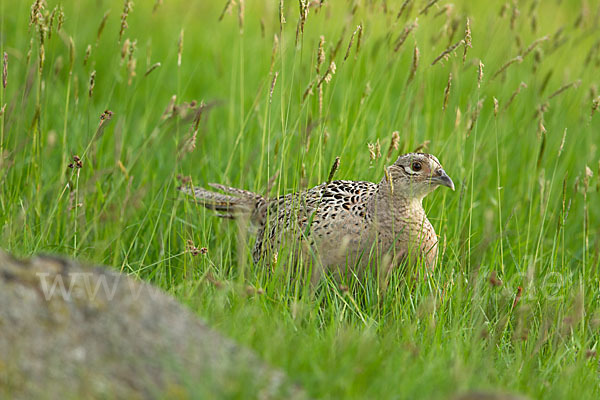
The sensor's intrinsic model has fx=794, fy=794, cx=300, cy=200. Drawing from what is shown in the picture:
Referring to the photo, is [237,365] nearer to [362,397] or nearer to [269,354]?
[269,354]

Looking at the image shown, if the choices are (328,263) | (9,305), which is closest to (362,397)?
(9,305)

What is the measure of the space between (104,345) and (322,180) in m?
2.69

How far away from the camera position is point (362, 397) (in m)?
2.42

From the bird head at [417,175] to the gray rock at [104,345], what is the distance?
188 centimetres

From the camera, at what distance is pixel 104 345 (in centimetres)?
227

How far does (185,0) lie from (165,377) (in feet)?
23.3

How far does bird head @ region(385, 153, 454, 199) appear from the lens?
4055 mm

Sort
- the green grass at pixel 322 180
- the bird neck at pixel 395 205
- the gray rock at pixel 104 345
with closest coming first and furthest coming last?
the gray rock at pixel 104 345 → the green grass at pixel 322 180 → the bird neck at pixel 395 205

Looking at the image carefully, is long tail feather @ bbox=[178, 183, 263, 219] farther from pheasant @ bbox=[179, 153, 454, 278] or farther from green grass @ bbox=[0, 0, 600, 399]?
pheasant @ bbox=[179, 153, 454, 278]

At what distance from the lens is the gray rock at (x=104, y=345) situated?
7.04 feet

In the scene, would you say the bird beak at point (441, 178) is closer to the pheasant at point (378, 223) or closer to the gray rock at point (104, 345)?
the pheasant at point (378, 223)

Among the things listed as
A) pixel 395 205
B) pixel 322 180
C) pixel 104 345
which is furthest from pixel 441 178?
pixel 104 345

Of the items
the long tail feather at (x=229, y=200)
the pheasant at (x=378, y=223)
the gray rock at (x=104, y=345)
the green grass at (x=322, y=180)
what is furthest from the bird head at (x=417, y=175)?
the gray rock at (x=104, y=345)

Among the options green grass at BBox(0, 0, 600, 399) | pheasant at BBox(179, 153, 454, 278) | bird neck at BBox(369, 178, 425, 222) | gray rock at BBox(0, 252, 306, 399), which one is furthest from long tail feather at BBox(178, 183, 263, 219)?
gray rock at BBox(0, 252, 306, 399)
